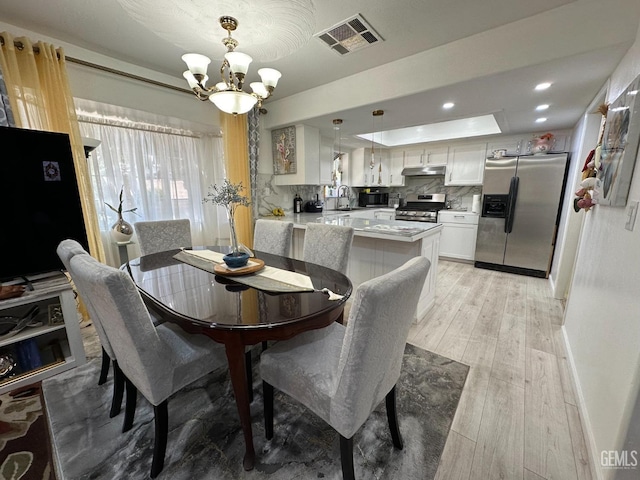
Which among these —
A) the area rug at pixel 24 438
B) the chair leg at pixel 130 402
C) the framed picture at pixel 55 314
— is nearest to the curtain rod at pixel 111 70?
the framed picture at pixel 55 314

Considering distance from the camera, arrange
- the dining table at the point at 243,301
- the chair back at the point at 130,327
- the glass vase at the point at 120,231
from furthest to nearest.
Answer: the glass vase at the point at 120,231 → the dining table at the point at 243,301 → the chair back at the point at 130,327

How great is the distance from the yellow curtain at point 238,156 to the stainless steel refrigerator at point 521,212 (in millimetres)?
3633

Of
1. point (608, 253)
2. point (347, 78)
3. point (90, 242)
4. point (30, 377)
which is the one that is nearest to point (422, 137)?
point (347, 78)

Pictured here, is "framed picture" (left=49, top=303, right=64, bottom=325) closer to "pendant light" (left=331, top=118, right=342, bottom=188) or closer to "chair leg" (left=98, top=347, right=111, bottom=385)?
"chair leg" (left=98, top=347, right=111, bottom=385)

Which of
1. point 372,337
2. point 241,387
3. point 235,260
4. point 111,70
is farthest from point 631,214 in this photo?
point 111,70

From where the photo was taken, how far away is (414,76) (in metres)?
2.30

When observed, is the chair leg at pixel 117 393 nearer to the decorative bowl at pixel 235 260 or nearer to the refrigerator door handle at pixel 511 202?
the decorative bowl at pixel 235 260

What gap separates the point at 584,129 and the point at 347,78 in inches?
102

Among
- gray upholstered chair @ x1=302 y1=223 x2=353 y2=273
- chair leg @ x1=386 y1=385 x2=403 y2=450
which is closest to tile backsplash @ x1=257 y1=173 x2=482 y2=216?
gray upholstered chair @ x1=302 y1=223 x2=353 y2=273

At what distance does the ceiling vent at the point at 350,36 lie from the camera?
1.86m

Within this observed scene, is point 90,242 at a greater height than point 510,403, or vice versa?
point 90,242

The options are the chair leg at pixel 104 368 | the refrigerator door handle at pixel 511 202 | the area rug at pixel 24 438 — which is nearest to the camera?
the area rug at pixel 24 438

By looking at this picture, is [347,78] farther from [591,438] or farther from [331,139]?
[591,438]

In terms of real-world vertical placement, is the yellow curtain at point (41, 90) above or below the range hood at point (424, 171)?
above
